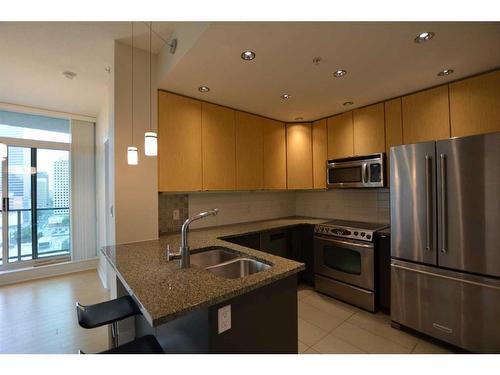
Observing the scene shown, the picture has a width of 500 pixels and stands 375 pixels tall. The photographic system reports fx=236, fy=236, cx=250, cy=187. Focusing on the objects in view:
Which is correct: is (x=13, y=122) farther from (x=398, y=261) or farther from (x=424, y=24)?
(x=398, y=261)

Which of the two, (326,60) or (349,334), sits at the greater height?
(326,60)

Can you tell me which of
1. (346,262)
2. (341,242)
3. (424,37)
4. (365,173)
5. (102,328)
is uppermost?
(424,37)

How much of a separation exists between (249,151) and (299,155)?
34.1 inches

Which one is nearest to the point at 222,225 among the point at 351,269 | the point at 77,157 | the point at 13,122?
the point at 351,269

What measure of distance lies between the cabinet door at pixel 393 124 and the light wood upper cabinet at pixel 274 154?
4.44 feet

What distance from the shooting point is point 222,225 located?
3205 mm

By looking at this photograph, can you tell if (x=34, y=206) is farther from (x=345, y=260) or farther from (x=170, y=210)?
(x=345, y=260)

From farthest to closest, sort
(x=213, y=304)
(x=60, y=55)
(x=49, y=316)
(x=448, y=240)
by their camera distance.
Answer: (x=49, y=316), (x=60, y=55), (x=448, y=240), (x=213, y=304)

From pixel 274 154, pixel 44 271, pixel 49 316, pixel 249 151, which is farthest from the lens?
pixel 44 271

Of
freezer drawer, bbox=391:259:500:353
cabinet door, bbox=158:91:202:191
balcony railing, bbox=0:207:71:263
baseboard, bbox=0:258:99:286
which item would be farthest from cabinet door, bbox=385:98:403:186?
balcony railing, bbox=0:207:71:263

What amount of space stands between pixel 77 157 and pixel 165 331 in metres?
3.94

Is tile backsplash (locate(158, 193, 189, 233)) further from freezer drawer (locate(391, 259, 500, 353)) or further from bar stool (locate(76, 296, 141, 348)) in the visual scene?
freezer drawer (locate(391, 259, 500, 353))

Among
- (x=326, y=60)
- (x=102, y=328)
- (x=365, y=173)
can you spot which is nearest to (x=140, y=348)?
(x=102, y=328)

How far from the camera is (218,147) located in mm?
2807
